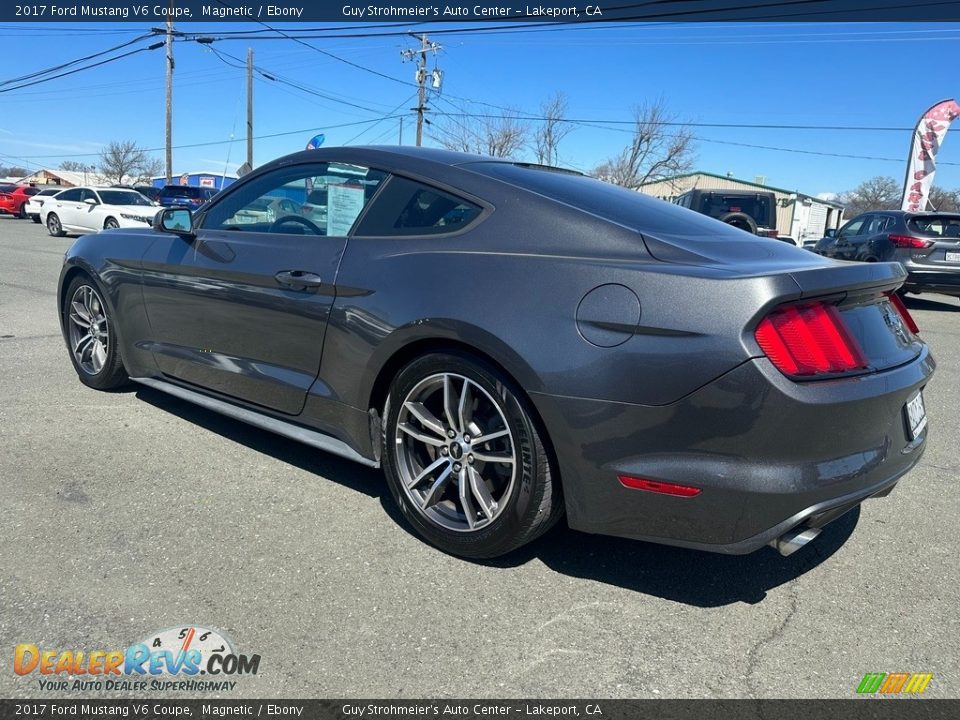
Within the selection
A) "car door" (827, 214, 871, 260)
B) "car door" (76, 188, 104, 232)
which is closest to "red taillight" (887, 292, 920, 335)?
"car door" (827, 214, 871, 260)

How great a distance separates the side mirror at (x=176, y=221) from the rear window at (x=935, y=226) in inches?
424

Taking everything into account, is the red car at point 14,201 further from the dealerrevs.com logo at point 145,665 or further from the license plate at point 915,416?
the license plate at point 915,416

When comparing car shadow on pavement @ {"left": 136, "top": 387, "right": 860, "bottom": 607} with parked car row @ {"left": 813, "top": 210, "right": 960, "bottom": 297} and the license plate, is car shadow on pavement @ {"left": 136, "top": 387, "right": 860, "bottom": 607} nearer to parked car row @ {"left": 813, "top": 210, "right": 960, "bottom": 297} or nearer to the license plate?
the license plate

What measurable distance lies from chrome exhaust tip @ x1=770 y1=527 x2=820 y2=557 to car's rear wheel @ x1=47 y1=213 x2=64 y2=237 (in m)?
23.9

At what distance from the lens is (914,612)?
2496 mm

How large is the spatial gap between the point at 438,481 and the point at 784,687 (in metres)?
1.35

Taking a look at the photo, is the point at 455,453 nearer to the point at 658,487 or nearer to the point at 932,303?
the point at 658,487

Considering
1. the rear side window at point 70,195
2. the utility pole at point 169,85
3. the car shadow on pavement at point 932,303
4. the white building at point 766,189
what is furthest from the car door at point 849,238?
the white building at point 766,189

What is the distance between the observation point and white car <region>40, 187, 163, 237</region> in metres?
19.7

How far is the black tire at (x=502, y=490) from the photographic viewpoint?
246 centimetres

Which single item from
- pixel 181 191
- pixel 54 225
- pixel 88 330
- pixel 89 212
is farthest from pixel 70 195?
pixel 88 330

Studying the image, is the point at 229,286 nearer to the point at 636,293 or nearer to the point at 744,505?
the point at 636,293

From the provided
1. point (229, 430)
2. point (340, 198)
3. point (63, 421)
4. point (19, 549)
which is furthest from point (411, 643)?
point (63, 421)

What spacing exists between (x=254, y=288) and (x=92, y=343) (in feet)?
6.75
